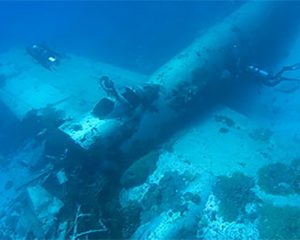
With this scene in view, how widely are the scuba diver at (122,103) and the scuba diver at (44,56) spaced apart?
7.80m

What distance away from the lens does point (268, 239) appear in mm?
6926

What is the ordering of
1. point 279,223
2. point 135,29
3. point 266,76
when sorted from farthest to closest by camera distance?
point 135,29 < point 266,76 < point 279,223

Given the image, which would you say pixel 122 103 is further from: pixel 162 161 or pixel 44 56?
pixel 44 56

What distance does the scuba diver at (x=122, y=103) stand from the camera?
9.60 meters

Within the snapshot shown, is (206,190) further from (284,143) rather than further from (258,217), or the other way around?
(284,143)

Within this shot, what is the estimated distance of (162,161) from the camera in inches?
372

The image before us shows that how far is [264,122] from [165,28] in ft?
41.6

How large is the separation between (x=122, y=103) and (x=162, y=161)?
6.73ft

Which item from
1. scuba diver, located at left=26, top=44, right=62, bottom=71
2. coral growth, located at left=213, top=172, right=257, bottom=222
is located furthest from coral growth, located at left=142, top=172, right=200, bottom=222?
scuba diver, located at left=26, top=44, right=62, bottom=71

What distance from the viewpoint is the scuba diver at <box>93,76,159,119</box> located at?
9602 mm

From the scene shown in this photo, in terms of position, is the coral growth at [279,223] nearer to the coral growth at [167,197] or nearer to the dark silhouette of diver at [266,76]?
the coral growth at [167,197]

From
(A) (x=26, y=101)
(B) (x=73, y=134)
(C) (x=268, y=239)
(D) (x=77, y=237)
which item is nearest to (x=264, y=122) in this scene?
(C) (x=268, y=239)

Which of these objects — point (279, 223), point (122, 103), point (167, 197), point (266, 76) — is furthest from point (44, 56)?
point (279, 223)

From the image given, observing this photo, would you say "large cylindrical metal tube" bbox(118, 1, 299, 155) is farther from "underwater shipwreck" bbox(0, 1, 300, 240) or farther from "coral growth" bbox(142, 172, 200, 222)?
"coral growth" bbox(142, 172, 200, 222)
